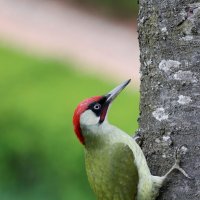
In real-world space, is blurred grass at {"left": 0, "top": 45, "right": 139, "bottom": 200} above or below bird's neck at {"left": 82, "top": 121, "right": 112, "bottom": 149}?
below

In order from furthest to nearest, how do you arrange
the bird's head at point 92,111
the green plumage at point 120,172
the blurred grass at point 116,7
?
the blurred grass at point 116,7
the bird's head at point 92,111
the green plumage at point 120,172

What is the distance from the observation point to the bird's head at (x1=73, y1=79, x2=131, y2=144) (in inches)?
164

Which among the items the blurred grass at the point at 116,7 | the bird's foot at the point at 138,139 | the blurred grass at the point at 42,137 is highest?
the bird's foot at the point at 138,139

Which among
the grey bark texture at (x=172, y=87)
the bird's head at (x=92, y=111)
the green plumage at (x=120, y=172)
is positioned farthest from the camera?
the bird's head at (x=92, y=111)

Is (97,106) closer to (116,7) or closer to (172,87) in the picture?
(172,87)

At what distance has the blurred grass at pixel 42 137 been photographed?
6.93 m

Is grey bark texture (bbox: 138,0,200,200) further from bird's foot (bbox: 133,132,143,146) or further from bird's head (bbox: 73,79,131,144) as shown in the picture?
bird's head (bbox: 73,79,131,144)

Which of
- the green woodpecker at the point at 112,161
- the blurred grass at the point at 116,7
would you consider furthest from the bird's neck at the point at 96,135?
the blurred grass at the point at 116,7

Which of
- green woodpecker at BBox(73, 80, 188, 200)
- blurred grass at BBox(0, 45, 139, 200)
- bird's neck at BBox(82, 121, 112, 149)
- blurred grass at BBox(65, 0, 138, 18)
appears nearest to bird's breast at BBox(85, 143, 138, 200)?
green woodpecker at BBox(73, 80, 188, 200)

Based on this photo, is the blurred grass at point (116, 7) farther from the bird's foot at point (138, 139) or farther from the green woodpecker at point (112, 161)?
the bird's foot at point (138, 139)

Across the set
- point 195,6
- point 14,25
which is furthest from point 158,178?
point 14,25

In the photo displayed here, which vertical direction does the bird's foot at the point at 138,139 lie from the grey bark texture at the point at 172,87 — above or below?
below

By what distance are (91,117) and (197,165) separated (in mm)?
736

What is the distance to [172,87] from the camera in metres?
3.83
